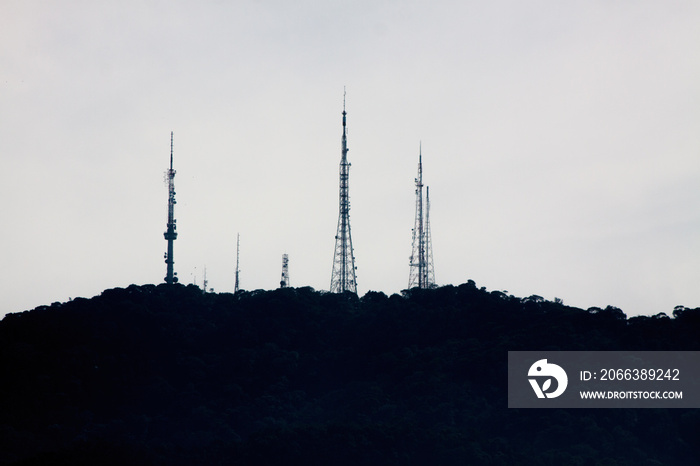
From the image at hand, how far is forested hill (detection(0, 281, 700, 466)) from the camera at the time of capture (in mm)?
65688

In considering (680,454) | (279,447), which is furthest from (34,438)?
(680,454)

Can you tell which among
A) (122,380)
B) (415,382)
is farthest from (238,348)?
(415,382)

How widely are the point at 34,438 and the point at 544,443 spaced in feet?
86.7

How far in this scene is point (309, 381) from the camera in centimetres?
8306

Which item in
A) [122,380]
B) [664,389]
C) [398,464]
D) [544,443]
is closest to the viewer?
[398,464]

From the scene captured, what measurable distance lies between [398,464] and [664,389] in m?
18.3

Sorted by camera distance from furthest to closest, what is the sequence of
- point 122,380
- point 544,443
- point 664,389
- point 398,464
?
point 122,380 < point 664,389 < point 544,443 < point 398,464

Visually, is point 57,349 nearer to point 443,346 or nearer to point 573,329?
point 443,346

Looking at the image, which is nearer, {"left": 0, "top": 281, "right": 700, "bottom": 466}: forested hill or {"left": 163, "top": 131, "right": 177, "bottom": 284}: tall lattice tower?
{"left": 0, "top": 281, "right": 700, "bottom": 466}: forested hill

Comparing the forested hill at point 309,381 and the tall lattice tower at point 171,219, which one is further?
the tall lattice tower at point 171,219

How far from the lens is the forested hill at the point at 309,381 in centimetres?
Result: 6569

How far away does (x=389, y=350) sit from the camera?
275 feet

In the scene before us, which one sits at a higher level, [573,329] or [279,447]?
[573,329]

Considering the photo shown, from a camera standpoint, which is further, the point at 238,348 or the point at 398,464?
the point at 238,348
